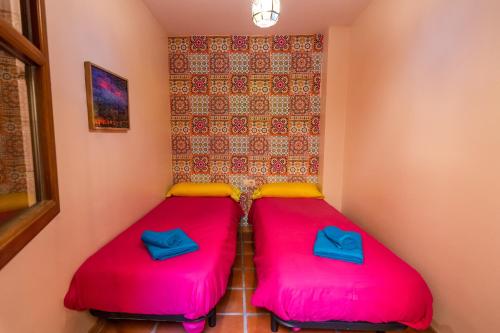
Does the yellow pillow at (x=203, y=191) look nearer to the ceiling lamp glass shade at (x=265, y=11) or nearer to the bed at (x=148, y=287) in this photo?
the bed at (x=148, y=287)

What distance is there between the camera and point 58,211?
1244 mm

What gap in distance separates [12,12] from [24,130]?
1.48 feet

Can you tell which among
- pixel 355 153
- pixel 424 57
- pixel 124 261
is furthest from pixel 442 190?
pixel 124 261

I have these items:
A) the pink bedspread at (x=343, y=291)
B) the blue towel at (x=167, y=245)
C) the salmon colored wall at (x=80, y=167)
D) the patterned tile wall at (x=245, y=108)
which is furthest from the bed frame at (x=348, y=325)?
the patterned tile wall at (x=245, y=108)

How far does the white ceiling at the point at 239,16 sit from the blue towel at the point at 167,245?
2.11 meters

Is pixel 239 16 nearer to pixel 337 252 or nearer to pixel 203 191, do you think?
pixel 203 191

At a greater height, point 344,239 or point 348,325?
point 344,239

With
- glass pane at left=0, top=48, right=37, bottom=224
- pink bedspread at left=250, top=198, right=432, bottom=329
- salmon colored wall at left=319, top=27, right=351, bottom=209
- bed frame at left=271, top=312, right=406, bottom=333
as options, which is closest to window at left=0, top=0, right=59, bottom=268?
glass pane at left=0, top=48, right=37, bottom=224

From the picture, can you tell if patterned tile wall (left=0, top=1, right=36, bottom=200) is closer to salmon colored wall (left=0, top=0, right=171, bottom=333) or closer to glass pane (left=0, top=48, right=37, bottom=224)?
glass pane (left=0, top=48, right=37, bottom=224)

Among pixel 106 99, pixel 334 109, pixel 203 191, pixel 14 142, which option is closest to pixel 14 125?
pixel 14 142

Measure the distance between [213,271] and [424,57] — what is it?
1922 millimetres

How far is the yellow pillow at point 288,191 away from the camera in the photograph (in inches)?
118

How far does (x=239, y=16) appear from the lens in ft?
8.49

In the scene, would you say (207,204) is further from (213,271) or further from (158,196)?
(213,271)
